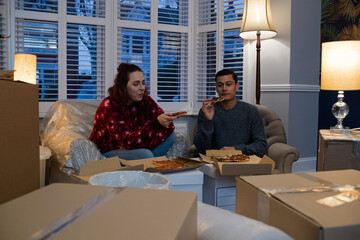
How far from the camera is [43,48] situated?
309 centimetres

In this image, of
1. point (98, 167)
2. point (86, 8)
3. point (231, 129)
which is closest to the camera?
point (98, 167)

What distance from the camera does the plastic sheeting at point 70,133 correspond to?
2.05m

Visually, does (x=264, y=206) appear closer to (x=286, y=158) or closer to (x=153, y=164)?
(x=153, y=164)

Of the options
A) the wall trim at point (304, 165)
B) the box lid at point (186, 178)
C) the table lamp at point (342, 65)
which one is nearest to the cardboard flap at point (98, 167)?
the box lid at point (186, 178)

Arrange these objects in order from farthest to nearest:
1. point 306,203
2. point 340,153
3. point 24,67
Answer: point 24,67, point 340,153, point 306,203

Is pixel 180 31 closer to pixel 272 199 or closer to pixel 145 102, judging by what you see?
pixel 145 102

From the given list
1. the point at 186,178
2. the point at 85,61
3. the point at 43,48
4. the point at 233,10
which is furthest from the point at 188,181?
the point at 233,10

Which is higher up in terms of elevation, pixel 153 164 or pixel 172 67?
pixel 172 67

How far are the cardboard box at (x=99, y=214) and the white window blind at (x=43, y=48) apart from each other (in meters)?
2.71

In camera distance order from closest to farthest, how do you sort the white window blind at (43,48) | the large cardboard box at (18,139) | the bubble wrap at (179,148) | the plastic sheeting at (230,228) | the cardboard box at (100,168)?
the plastic sheeting at (230,228)
the large cardboard box at (18,139)
the cardboard box at (100,168)
the bubble wrap at (179,148)
the white window blind at (43,48)

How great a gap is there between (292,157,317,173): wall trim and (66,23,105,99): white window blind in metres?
2.02

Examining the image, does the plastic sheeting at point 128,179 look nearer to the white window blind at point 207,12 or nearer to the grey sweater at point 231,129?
the grey sweater at point 231,129

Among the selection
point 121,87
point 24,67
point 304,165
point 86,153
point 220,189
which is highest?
point 24,67

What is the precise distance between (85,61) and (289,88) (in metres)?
1.96
